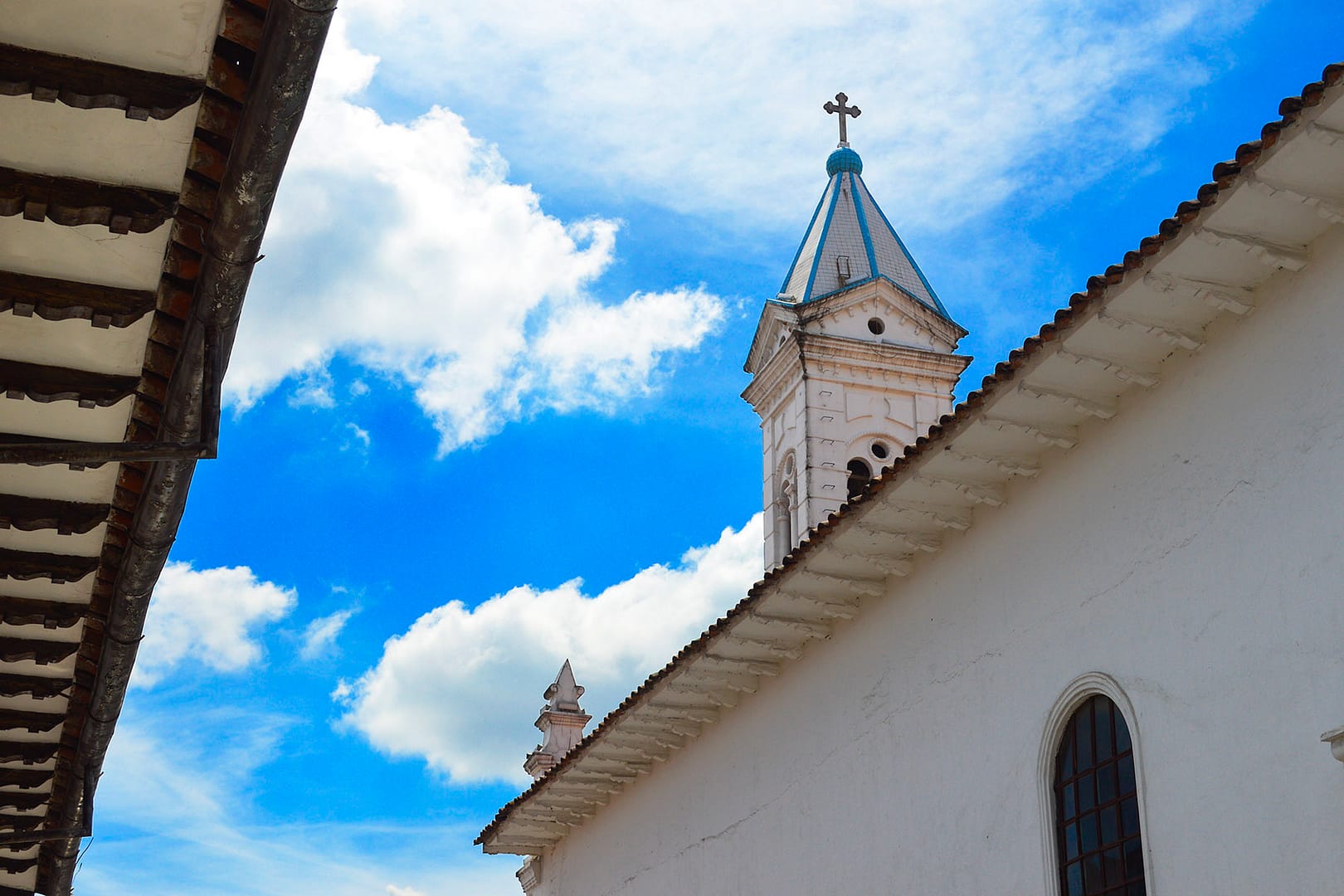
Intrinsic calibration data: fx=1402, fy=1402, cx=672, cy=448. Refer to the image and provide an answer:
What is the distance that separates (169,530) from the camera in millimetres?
6195

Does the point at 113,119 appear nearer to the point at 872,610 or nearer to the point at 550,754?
the point at 872,610

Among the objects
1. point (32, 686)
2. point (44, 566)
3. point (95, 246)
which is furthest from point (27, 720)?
point (95, 246)

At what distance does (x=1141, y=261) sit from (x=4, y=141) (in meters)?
6.25

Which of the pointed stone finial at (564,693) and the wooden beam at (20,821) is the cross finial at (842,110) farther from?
the wooden beam at (20,821)

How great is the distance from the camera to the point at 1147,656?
8.77 meters

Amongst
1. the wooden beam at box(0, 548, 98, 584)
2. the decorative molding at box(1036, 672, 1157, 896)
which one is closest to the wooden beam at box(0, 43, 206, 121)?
the wooden beam at box(0, 548, 98, 584)

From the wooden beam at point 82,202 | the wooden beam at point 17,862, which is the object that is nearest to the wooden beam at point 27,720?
the wooden beam at point 17,862

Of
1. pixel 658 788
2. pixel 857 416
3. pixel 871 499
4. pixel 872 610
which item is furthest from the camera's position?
pixel 857 416

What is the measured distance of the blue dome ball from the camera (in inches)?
1105

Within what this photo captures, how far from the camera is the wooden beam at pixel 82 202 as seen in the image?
464cm

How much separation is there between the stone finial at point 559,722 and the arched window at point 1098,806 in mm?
16465

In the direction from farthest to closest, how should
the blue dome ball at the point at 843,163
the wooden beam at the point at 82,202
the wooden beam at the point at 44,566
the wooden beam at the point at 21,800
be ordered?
the blue dome ball at the point at 843,163 < the wooden beam at the point at 21,800 < the wooden beam at the point at 44,566 < the wooden beam at the point at 82,202

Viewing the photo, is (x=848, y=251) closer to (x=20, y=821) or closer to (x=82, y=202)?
(x=20, y=821)

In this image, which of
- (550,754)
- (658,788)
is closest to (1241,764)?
(658,788)
